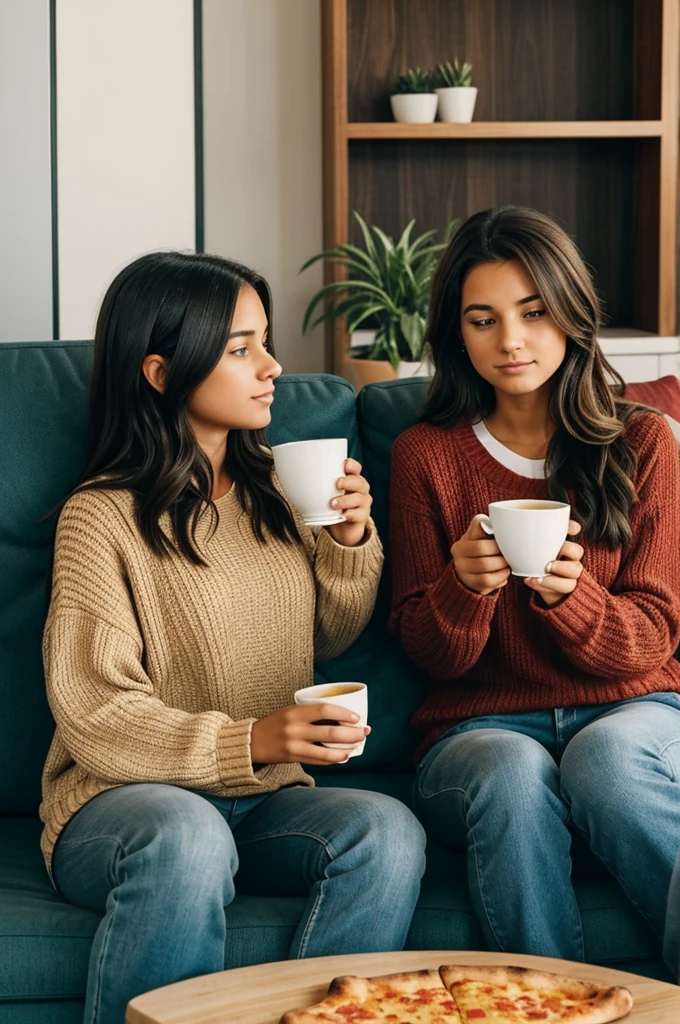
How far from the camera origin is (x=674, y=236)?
141 inches

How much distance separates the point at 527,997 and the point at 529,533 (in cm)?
50

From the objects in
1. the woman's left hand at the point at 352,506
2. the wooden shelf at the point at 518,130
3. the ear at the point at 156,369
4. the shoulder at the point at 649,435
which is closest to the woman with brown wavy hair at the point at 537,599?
the shoulder at the point at 649,435

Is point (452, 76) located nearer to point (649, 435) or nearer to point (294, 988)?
point (649, 435)

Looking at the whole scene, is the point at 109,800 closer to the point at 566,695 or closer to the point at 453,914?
the point at 453,914

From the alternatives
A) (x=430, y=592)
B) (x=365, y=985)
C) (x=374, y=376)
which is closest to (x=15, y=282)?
(x=374, y=376)

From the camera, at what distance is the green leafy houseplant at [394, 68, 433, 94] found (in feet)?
11.6

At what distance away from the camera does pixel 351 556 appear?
1.77 metres

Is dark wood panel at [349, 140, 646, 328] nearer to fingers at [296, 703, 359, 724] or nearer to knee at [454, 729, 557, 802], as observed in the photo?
knee at [454, 729, 557, 802]

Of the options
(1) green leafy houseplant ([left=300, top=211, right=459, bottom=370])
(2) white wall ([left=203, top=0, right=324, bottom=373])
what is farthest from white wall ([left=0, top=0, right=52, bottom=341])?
(1) green leafy houseplant ([left=300, top=211, right=459, bottom=370])

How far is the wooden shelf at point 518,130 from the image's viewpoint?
11.4 feet

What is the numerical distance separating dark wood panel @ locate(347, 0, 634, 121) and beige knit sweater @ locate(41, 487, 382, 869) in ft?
7.63

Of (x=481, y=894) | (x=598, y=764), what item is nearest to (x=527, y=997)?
(x=481, y=894)

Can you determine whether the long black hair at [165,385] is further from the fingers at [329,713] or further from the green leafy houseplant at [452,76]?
the green leafy houseplant at [452,76]

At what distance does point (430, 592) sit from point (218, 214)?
2.33 metres
